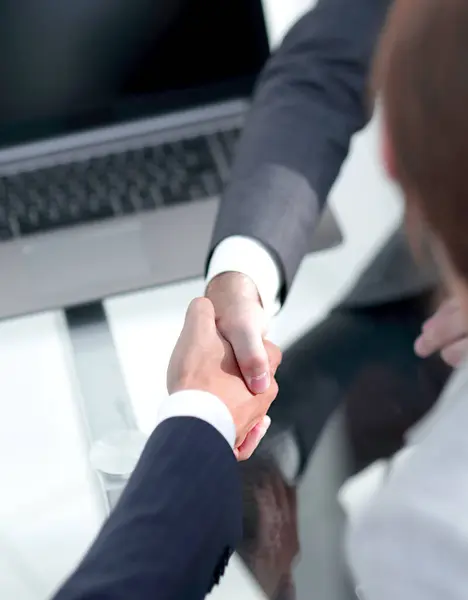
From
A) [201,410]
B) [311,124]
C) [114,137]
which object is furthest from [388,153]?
[114,137]

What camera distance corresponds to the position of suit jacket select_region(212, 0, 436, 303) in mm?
781

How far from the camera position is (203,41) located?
0.84 metres

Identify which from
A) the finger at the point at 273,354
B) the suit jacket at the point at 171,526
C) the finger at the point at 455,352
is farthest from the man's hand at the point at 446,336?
the suit jacket at the point at 171,526

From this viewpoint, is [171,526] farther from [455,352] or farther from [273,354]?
[455,352]

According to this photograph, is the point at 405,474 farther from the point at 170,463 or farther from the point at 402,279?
the point at 402,279

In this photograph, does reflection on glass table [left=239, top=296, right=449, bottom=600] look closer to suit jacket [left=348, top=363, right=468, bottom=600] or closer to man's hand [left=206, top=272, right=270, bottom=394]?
man's hand [left=206, top=272, right=270, bottom=394]

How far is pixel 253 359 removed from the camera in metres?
0.70

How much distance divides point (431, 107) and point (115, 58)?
53 cm

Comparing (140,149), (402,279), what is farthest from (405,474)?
(140,149)

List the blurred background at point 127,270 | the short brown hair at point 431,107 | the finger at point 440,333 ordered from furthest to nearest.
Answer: the finger at point 440,333, the blurred background at point 127,270, the short brown hair at point 431,107

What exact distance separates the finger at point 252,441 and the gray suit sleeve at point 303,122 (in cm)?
14

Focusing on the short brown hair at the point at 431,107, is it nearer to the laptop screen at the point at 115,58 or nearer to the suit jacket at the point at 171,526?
the suit jacket at the point at 171,526

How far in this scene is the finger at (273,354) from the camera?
0.73 m

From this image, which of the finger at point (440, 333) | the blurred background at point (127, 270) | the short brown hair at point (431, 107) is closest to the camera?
the short brown hair at point (431, 107)
